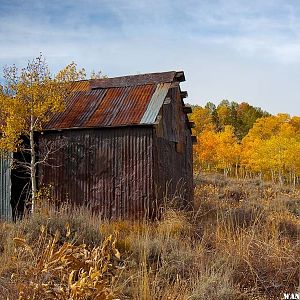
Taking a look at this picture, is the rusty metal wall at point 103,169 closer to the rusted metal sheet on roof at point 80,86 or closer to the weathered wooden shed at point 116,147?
the weathered wooden shed at point 116,147

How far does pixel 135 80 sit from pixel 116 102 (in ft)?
3.85

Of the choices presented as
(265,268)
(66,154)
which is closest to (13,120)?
(66,154)

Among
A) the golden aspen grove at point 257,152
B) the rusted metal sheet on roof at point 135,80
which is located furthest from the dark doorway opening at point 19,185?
the golden aspen grove at point 257,152

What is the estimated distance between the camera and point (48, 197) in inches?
524

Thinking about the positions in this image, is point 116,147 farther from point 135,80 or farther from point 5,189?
point 5,189

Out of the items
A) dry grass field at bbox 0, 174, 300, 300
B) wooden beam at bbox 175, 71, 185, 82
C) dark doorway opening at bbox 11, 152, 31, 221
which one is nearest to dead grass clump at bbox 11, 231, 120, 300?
dry grass field at bbox 0, 174, 300, 300

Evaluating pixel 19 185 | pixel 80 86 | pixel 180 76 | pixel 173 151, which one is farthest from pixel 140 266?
pixel 80 86

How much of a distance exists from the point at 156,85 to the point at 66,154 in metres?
3.64

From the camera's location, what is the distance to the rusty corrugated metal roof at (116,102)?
1273cm

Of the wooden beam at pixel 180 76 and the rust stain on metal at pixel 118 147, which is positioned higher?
the wooden beam at pixel 180 76

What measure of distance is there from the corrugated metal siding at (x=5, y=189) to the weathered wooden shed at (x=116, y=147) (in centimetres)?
103

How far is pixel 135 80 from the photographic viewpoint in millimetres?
14258

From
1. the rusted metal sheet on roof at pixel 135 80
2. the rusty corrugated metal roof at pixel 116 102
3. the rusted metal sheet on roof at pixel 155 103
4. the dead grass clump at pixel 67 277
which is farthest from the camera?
the rusted metal sheet on roof at pixel 135 80

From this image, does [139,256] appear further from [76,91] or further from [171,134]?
[76,91]
